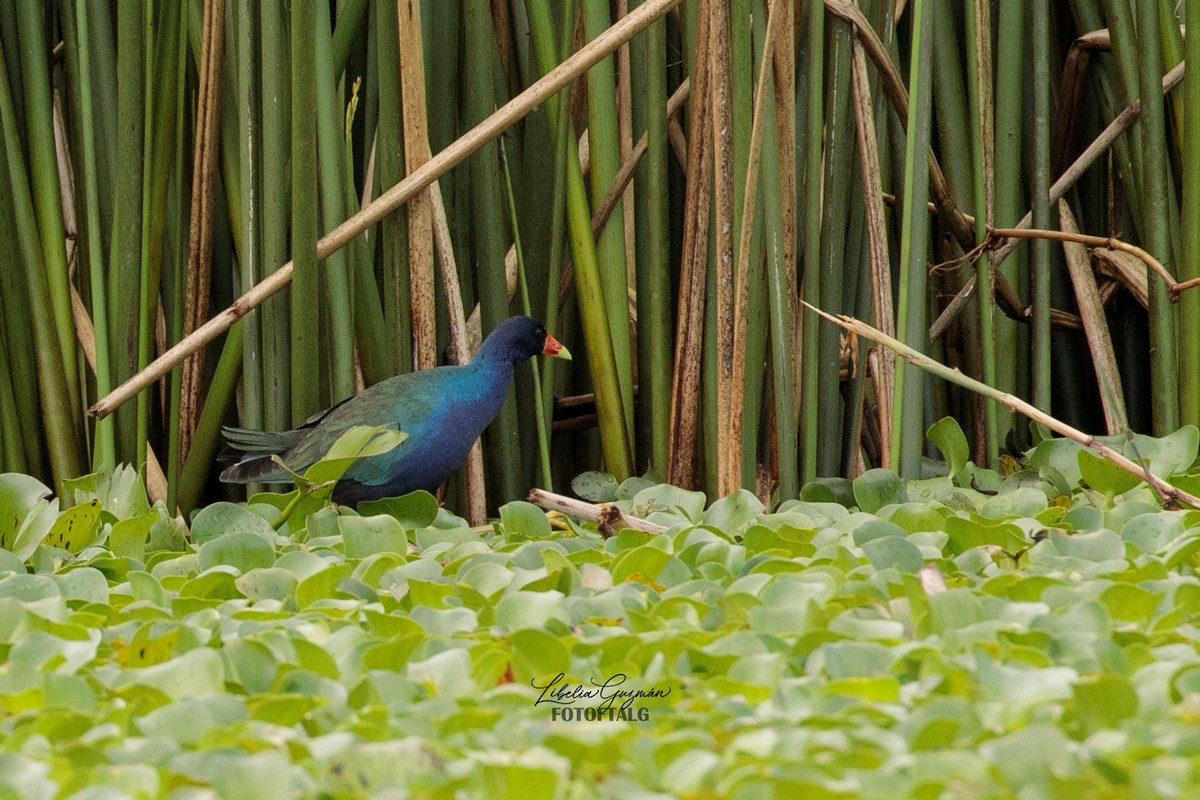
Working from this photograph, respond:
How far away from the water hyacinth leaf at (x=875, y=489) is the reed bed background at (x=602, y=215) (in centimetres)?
6

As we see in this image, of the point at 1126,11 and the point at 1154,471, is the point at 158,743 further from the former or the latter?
the point at 1126,11

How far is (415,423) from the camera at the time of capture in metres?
2.42

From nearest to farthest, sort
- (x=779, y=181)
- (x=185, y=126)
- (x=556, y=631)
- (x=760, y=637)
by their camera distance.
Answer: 1. (x=760, y=637)
2. (x=556, y=631)
3. (x=779, y=181)
4. (x=185, y=126)

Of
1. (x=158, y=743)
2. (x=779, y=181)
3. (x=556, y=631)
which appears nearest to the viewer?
(x=158, y=743)

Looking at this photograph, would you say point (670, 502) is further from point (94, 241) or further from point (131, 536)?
point (94, 241)

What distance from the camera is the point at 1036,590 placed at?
1.48 m

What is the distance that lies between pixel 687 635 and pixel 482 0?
4.43 ft

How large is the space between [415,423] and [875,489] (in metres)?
0.81

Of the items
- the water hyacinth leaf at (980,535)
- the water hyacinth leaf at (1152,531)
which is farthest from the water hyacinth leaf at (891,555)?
the water hyacinth leaf at (1152,531)

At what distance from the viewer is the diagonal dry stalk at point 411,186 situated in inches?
87.0

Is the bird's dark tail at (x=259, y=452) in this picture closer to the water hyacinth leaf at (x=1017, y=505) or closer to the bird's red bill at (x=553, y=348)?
the bird's red bill at (x=553, y=348)

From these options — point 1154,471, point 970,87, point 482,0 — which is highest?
point 482,0

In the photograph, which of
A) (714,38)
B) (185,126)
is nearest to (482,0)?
(714,38)

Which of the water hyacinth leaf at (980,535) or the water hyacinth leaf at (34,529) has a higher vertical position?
the water hyacinth leaf at (34,529)
